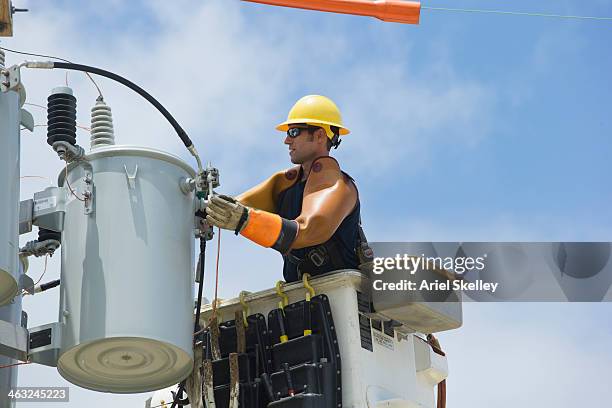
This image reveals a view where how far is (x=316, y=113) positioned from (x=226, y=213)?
1.74 metres

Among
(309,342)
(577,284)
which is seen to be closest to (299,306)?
(309,342)

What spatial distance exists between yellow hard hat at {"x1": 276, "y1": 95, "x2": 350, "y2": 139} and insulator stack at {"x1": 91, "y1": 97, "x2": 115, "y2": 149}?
5.57 ft

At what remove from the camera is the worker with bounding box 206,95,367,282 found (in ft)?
32.7

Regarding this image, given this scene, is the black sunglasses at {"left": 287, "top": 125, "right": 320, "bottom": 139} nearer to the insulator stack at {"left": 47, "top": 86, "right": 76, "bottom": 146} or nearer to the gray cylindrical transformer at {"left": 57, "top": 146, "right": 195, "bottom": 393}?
the gray cylindrical transformer at {"left": 57, "top": 146, "right": 195, "bottom": 393}

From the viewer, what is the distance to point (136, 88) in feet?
32.9

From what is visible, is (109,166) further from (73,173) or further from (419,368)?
(419,368)

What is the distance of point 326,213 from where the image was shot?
10.3 m

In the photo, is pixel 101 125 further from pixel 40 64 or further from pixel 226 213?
pixel 226 213

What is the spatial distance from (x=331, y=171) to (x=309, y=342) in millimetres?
1563

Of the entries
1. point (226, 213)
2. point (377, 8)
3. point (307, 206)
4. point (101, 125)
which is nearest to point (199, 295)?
point (226, 213)

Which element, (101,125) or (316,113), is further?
(316,113)

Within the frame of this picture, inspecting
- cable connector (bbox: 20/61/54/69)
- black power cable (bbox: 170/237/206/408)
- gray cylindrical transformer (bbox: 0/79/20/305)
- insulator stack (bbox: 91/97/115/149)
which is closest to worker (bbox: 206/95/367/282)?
black power cable (bbox: 170/237/206/408)

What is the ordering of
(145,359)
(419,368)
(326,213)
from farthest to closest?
(419,368), (326,213), (145,359)

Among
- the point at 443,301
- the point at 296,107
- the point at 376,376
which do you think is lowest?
the point at 376,376
